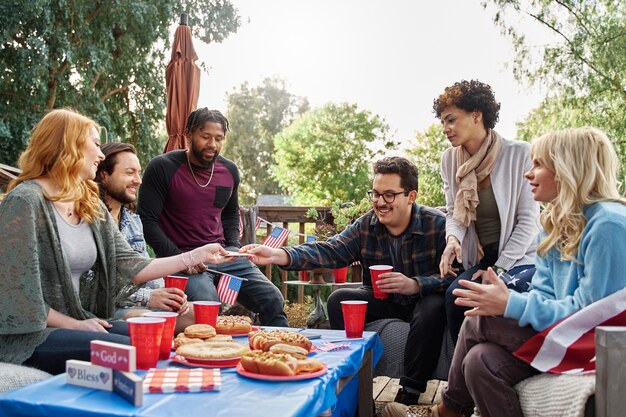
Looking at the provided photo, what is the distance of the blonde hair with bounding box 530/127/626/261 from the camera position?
89.0 inches

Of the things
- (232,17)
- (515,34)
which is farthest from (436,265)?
(232,17)

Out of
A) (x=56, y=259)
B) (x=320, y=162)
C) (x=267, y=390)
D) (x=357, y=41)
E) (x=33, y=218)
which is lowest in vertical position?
(x=267, y=390)

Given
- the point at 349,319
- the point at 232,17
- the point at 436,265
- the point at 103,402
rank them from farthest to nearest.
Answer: the point at 232,17
the point at 436,265
the point at 349,319
the point at 103,402

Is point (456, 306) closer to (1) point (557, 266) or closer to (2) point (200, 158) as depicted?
(1) point (557, 266)

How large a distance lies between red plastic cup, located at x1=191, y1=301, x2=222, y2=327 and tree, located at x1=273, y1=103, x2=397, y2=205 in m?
41.4

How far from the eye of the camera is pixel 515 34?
50.3 feet

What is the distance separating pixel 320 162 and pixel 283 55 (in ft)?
26.5

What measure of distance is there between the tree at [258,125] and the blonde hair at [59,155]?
46.4 meters

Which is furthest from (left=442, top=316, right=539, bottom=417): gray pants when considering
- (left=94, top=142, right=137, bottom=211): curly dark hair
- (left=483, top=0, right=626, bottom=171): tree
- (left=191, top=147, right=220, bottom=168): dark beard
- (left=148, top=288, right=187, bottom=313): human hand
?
(left=483, top=0, right=626, bottom=171): tree

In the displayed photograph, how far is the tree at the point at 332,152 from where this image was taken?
44.5m

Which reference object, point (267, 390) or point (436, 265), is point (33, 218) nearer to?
point (267, 390)

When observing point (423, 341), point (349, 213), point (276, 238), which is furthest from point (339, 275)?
point (423, 341)

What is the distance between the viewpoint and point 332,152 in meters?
45.1

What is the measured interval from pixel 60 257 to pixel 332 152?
42788 mm
